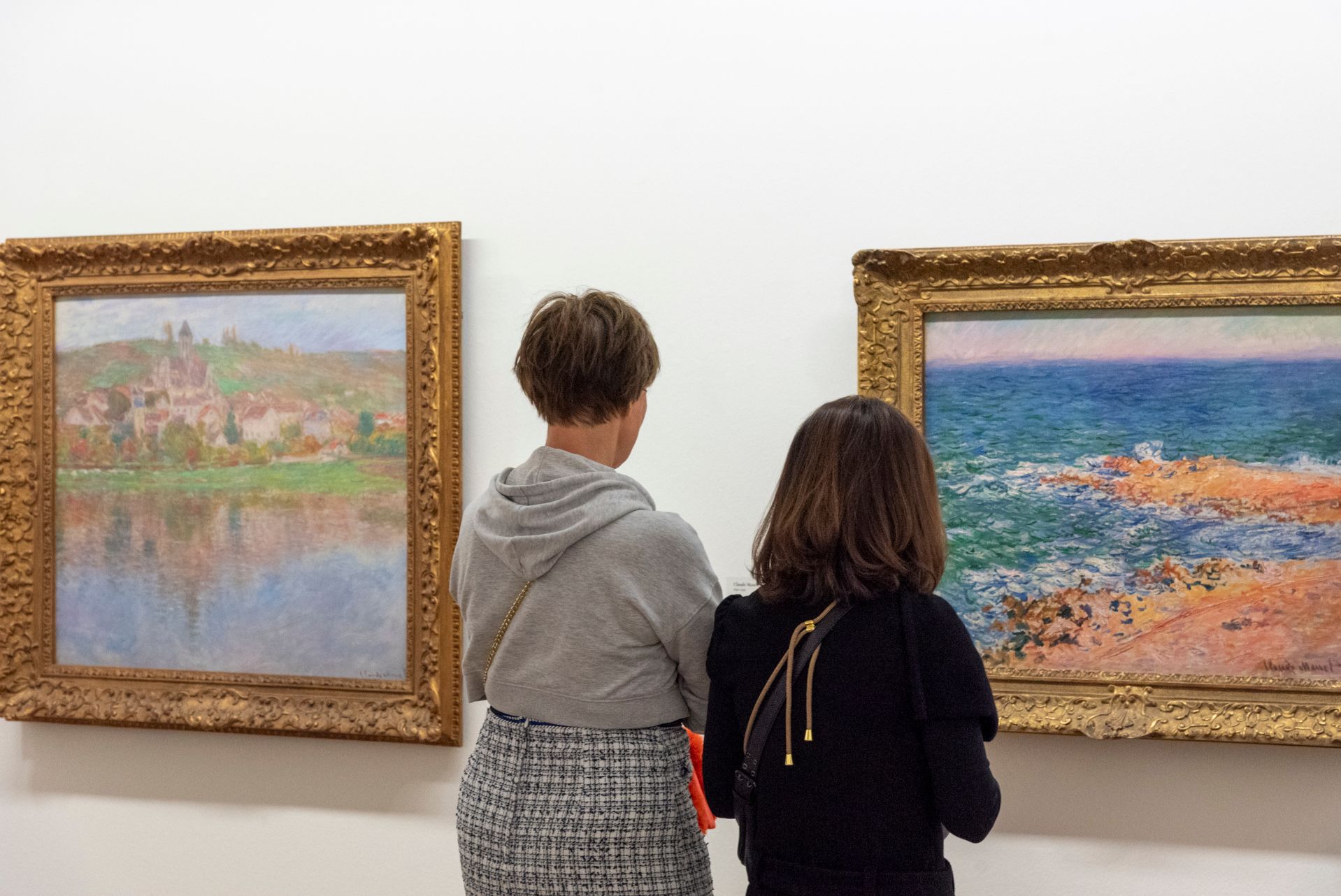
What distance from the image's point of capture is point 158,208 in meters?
2.89

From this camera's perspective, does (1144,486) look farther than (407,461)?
No

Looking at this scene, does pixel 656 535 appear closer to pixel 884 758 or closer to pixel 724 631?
pixel 724 631

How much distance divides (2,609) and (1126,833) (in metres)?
2.84

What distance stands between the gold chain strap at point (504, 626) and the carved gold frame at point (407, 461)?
89 centimetres

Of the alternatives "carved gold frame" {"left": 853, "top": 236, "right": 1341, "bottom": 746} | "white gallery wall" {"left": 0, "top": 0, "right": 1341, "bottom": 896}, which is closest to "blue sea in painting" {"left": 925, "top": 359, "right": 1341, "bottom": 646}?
"carved gold frame" {"left": 853, "top": 236, "right": 1341, "bottom": 746}

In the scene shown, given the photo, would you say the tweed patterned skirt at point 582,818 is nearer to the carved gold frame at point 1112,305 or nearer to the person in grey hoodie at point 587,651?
the person in grey hoodie at point 587,651

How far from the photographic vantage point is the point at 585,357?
171 centimetres

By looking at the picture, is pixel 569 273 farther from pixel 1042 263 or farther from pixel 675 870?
pixel 675 870

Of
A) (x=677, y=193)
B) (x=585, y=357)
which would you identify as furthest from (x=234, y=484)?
(x=585, y=357)

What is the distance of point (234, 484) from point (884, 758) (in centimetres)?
192

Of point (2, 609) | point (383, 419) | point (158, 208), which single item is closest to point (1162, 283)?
point (383, 419)

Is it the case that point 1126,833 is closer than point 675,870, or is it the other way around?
point 675,870
